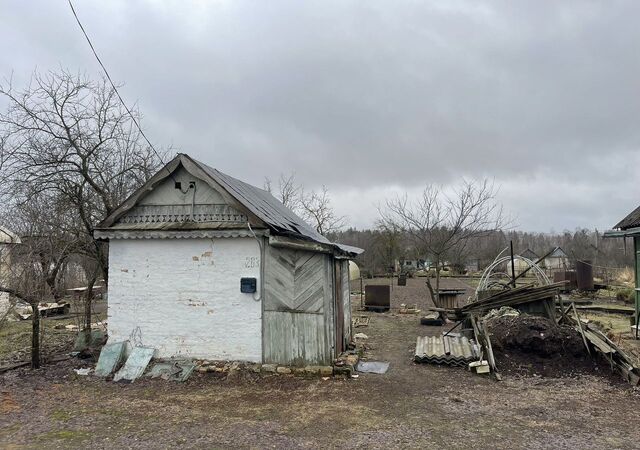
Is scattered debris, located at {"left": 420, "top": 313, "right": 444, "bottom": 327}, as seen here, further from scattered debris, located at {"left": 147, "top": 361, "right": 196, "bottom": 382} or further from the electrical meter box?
scattered debris, located at {"left": 147, "top": 361, "right": 196, "bottom": 382}

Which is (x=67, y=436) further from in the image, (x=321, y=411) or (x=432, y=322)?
(x=432, y=322)

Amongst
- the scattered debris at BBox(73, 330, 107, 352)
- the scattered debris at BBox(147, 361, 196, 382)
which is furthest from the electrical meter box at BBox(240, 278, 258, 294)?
the scattered debris at BBox(73, 330, 107, 352)

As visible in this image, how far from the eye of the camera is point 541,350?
9695 millimetres

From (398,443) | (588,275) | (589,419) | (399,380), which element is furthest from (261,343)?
(588,275)

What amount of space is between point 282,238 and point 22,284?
20.1 feet

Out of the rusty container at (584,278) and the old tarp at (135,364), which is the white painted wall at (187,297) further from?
the rusty container at (584,278)

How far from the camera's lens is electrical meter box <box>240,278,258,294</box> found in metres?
8.97

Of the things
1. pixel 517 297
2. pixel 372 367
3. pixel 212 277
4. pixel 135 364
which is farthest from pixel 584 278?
pixel 135 364

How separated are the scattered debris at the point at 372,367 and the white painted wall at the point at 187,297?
2.23m

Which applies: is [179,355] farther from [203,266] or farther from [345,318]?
[345,318]

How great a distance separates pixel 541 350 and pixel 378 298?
10.7 metres

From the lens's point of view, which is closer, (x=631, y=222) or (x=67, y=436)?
(x=67, y=436)

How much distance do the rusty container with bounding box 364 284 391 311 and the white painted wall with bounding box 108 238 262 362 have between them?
11731 millimetres

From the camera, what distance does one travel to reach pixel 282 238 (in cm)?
922
